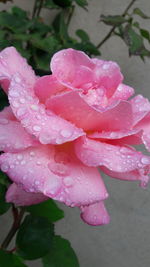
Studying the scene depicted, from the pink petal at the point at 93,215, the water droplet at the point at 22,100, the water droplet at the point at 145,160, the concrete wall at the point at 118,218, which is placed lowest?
the concrete wall at the point at 118,218

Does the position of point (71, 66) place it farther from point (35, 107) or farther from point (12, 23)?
point (12, 23)

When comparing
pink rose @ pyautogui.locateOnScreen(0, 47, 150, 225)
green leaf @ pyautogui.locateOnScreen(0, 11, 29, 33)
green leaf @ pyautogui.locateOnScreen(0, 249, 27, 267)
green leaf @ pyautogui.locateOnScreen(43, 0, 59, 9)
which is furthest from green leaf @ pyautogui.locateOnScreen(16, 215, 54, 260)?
green leaf @ pyautogui.locateOnScreen(43, 0, 59, 9)

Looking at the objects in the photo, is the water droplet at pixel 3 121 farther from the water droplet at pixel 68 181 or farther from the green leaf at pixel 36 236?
the green leaf at pixel 36 236

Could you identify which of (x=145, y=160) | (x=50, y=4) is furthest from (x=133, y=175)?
(x=50, y=4)

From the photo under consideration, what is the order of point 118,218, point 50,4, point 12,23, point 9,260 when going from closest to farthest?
point 9,260 < point 12,23 < point 50,4 < point 118,218

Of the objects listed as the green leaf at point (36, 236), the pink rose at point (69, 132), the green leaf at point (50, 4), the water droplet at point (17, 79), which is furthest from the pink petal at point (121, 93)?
the green leaf at point (50, 4)

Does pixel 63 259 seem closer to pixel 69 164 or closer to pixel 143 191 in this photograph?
pixel 69 164

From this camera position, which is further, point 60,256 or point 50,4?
point 50,4
